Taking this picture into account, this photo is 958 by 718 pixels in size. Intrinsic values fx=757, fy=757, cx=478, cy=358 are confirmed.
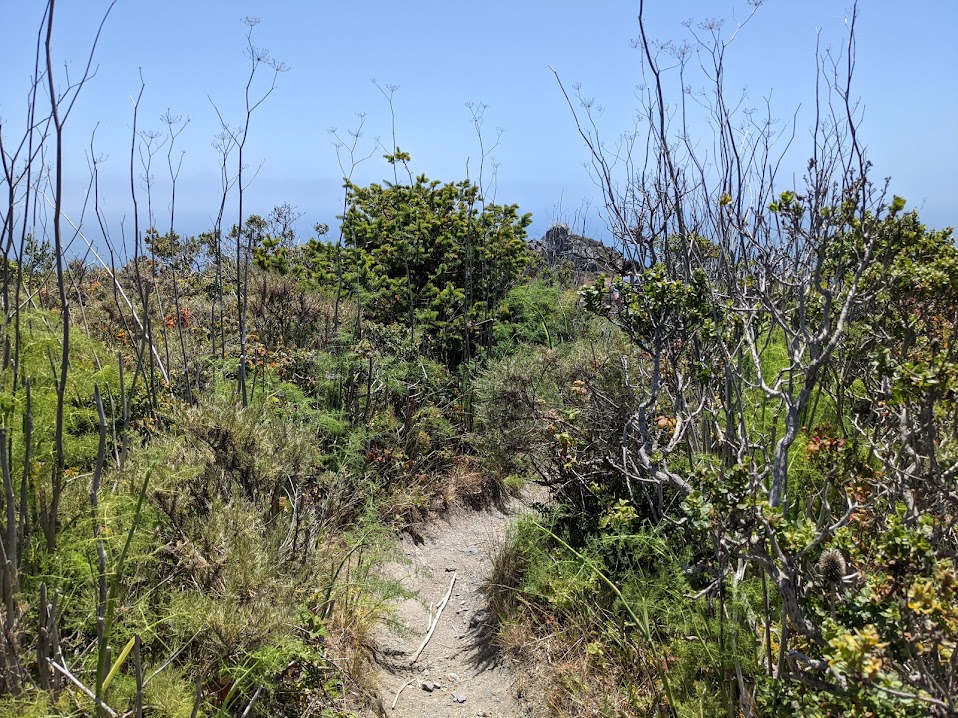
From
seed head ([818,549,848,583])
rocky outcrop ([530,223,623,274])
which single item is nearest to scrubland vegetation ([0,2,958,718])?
seed head ([818,549,848,583])

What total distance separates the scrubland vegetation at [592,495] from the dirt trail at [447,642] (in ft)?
0.68

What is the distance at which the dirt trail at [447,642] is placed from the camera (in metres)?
4.14

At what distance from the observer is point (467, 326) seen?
7.93m

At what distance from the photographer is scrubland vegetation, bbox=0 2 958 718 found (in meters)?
2.50

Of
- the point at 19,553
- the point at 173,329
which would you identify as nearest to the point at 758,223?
the point at 19,553

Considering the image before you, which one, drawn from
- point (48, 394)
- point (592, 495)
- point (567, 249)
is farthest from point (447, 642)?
point (567, 249)

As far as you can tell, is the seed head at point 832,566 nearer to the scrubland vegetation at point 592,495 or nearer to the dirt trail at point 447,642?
the scrubland vegetation at point 592,495

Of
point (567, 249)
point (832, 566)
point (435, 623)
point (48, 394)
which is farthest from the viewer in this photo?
point (567, 249)

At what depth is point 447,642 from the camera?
475 cm

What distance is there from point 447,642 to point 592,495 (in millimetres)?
1320

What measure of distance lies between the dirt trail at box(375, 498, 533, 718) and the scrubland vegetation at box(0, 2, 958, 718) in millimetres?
206

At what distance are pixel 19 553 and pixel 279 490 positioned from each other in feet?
5.26

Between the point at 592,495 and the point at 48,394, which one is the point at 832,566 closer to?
the point at 592,495

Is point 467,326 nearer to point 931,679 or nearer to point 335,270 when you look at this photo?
point 335,270
